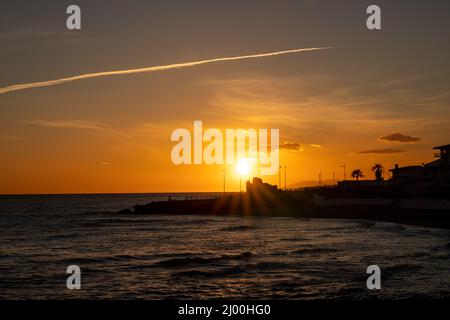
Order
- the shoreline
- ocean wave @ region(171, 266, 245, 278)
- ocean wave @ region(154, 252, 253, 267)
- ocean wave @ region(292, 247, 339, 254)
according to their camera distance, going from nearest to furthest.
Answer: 1. ocean wave @ region(171, 266, 245, 278)
2. ocean wave @ region(154, 252, 253, 267)
3. ocean wave @ region(292, 247, 339, 254)
4. the shoreline

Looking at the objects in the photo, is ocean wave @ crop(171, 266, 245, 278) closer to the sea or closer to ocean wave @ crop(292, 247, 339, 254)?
the sea

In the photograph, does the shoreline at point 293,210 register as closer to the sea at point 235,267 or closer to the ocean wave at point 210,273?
the sea at point 235,267

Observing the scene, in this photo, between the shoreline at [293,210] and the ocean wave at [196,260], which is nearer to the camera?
the ocean wave at [196,260]

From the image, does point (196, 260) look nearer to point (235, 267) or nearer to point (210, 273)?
point (235, 267)

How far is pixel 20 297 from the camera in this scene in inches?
957

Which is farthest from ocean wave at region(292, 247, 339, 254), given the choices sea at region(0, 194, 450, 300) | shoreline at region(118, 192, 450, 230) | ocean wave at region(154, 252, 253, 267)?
shoreline at region(118, 192, 450, 230)

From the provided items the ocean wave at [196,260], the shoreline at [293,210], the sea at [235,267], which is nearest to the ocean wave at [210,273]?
the sea at [235,267]

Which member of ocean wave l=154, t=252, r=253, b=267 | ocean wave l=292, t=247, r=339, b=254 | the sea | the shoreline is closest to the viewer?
the sea

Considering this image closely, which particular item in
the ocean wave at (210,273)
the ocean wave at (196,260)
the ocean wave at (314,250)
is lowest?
the ocean wave at (196,260)

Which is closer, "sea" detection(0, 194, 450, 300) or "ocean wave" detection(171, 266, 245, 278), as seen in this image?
"sea" detection(0, 194, 450, 300)

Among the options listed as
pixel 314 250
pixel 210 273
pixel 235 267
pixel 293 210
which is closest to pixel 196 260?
pixel 235 267

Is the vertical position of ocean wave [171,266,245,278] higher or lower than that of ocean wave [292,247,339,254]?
A: higher
